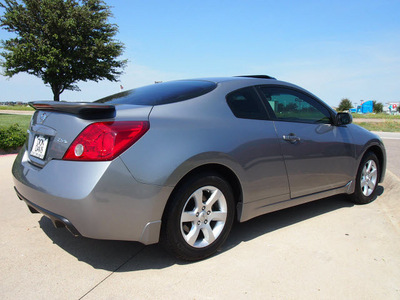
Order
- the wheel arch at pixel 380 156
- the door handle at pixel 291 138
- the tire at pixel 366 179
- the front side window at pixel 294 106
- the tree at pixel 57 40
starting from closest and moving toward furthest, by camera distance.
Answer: the door handle at pixel 291 138, the front side window at pixel 294 106, the tire at pixel 366 179, the wheel arch at pixel 380 156, the tree at pixel 57 40

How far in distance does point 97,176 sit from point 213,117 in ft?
3.51

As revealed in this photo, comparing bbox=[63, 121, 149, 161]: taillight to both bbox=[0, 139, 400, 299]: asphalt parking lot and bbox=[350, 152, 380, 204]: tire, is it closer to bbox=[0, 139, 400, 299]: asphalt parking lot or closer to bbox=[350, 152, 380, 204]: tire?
bbox=[0, 139, 400, 299]: asphalt parking lot

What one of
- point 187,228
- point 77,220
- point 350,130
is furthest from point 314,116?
point 77,220

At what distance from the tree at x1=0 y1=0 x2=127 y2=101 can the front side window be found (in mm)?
25777

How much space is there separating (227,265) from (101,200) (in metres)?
1.13

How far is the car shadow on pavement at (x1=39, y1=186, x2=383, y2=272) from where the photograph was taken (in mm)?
2692

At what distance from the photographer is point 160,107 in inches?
102

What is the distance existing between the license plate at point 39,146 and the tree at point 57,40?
1011 inches

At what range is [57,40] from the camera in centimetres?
2708

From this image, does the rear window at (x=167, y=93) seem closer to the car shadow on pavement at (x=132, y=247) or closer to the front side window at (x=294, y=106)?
the front side window at (x=294, y=106)

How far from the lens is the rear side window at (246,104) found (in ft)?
10.0

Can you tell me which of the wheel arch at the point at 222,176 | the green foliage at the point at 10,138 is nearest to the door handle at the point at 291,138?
the wheel arch at the point at 222,176

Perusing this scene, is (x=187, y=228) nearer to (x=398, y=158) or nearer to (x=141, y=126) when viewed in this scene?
(x=141, y=126)

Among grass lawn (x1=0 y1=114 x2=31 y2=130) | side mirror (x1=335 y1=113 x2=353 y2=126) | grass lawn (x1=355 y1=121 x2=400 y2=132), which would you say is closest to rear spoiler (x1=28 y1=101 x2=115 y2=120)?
side mirror (x1=335 y1=113 x2=353 y2=126)
